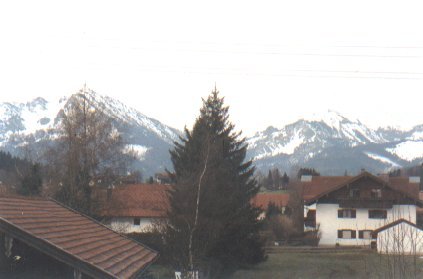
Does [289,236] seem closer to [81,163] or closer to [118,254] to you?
[81,163]

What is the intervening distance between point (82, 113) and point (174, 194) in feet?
34.1

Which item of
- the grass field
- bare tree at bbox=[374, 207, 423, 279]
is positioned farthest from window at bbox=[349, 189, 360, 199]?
bare tree at bbox=[374, 207, 423, 279]

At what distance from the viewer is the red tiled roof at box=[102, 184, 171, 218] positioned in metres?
41.8

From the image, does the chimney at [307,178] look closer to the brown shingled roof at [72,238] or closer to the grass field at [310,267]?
the grass field at [310,267]

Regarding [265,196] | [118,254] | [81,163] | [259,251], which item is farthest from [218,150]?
[265,196]

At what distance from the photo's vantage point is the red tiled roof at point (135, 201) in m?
41.8

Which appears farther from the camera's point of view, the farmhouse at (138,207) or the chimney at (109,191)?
the farmhouse at (138,207)

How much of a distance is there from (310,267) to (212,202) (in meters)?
12.9

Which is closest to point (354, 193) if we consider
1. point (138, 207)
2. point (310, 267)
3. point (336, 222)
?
point (336, 222)

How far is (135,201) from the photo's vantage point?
5553 centimetres

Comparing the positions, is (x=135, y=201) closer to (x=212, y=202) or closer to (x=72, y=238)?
(x=212, y=202)

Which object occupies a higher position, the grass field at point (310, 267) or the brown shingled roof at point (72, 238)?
the brown shingled roof at point (72, 238)

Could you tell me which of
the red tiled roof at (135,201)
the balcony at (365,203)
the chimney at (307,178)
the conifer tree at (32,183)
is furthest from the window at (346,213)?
the conifer tree at (32,183)

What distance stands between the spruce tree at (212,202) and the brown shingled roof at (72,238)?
15.2m
